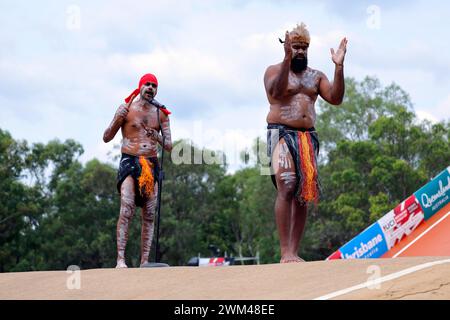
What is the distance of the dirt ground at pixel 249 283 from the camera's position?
5.54 metres

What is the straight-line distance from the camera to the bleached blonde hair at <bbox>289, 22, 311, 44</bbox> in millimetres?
8609

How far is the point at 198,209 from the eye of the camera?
53.2m

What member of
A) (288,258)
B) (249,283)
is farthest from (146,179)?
(249,283)

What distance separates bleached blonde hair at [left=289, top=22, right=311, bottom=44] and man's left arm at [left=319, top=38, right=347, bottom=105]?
0.34 metres

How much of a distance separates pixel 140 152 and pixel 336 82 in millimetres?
2726

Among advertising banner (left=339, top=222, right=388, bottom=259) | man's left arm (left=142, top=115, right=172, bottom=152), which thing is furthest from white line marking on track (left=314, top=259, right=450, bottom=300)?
advertising banner (left=339, top=222, right=388, bottom=259)

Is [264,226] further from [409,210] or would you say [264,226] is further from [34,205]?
[409,210]

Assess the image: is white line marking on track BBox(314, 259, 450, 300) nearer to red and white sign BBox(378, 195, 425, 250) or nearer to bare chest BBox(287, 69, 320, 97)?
bare chest BBox(287, 69, 320, 97)

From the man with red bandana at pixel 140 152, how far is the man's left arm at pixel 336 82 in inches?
90.4

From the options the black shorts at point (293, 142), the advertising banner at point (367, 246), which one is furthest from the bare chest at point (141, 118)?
the advertising banner at point (367, 246)

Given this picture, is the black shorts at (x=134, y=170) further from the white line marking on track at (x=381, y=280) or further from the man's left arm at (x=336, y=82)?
the white line marking on track at (x=381, y=280)

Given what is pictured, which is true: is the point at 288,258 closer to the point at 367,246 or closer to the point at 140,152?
the point at 140,152
